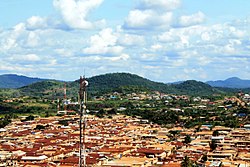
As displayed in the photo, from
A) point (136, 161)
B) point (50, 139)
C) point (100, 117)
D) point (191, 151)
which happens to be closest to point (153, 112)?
point (100, 117)

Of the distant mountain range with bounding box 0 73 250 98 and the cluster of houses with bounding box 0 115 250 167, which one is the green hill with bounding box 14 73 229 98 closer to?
the distant mountain range with bounding box 0 73 250 98

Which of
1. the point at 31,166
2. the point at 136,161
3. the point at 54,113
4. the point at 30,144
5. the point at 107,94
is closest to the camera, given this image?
the point at 31,166

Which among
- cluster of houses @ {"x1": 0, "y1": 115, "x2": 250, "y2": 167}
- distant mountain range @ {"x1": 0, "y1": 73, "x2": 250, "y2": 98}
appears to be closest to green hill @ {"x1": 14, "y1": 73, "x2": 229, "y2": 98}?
distant mountain range @ {"x1": 0, "y1": 73, "x2": 250, "y2": 98}

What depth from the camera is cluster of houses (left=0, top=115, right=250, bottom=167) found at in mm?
30178

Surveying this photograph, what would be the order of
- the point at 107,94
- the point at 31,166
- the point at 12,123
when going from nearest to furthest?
the point at 31,166
the point at 12,123
the point at 107,94

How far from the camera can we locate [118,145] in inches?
1524

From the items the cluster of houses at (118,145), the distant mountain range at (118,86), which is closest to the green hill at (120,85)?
the distant mountain range at (118,86)

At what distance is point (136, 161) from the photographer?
30.1m

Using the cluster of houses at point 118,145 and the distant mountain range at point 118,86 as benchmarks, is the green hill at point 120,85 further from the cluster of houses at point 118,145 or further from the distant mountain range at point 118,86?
the cluster of houses at point 118,145

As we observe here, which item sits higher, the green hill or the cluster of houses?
the green hill

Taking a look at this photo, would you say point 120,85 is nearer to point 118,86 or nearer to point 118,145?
point 118,86

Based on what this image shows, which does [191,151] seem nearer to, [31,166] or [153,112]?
[31,166]

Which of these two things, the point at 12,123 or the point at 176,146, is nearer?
the point at 176,146

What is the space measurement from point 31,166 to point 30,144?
38.2 feet
